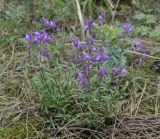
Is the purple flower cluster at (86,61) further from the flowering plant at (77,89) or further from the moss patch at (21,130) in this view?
the moss patch at (21,130)

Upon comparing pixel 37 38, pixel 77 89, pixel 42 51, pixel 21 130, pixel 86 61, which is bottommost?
pixel 21 130

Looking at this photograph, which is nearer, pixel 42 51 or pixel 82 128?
pixel 82 128

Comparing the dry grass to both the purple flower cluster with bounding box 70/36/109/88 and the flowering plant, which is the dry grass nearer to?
the flowering plant

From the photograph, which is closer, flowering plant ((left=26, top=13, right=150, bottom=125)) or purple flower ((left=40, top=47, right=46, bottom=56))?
flowering plant ((left=26, top=13, right=150, bottom=125))

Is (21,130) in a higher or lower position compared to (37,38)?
lower

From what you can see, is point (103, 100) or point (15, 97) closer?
point (103, 100)

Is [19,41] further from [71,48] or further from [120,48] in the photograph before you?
[120,48]

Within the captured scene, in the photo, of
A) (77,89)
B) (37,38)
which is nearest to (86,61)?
(77,89)

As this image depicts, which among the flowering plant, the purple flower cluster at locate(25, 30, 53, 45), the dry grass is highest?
the purple flower cluster at locate(25, 30, 53, 45)

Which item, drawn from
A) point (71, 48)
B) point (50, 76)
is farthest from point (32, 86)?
point (71, 48)

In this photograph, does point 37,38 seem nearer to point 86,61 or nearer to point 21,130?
point 86,61

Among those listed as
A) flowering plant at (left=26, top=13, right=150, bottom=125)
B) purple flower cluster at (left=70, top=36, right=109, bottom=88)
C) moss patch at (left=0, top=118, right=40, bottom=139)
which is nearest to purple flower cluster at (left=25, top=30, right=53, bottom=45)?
flowering plant at (left=26, top=13, right=150, bottom=125)
